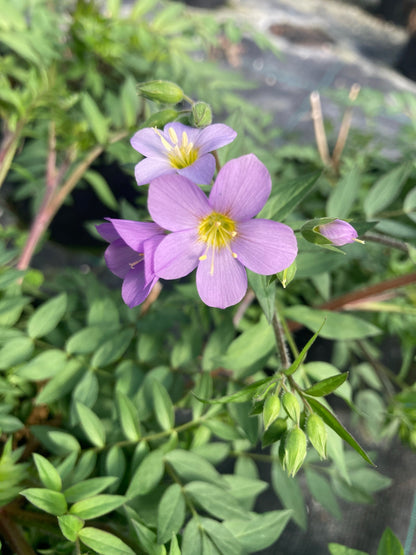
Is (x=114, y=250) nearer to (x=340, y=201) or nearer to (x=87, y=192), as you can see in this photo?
(x=340, y=201)

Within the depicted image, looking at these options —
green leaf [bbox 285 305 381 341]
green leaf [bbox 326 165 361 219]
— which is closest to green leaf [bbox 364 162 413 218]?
green leaf [bbox 326 165 361 219]

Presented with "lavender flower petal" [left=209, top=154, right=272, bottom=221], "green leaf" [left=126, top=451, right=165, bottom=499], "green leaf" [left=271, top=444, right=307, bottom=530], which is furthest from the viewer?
"green leaf" [left=271, top=444, right=307, bottom=530]

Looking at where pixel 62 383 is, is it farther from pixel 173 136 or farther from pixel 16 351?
pixel 173 136

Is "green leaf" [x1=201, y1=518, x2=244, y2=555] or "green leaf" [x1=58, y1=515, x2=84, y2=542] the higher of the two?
"green leaf" [x1=58, y1=515, x2=84, y2=542]

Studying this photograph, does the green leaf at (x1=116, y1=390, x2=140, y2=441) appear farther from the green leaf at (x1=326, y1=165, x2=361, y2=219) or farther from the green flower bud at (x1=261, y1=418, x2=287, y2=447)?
the green leaf at (x1=326, y1=165, x2=361, y2=219)

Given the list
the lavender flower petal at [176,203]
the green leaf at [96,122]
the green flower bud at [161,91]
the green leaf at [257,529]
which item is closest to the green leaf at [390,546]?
the green leaf at [257,529]

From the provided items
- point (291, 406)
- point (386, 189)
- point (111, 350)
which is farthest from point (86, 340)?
point (386, 189)

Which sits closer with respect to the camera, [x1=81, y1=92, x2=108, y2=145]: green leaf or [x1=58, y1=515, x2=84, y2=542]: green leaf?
[x1=58, y1=515, x2=84, y2=542]: green leaf

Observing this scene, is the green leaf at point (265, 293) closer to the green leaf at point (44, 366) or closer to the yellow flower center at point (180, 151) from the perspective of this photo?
the yellow flower center at point (180, 151)
